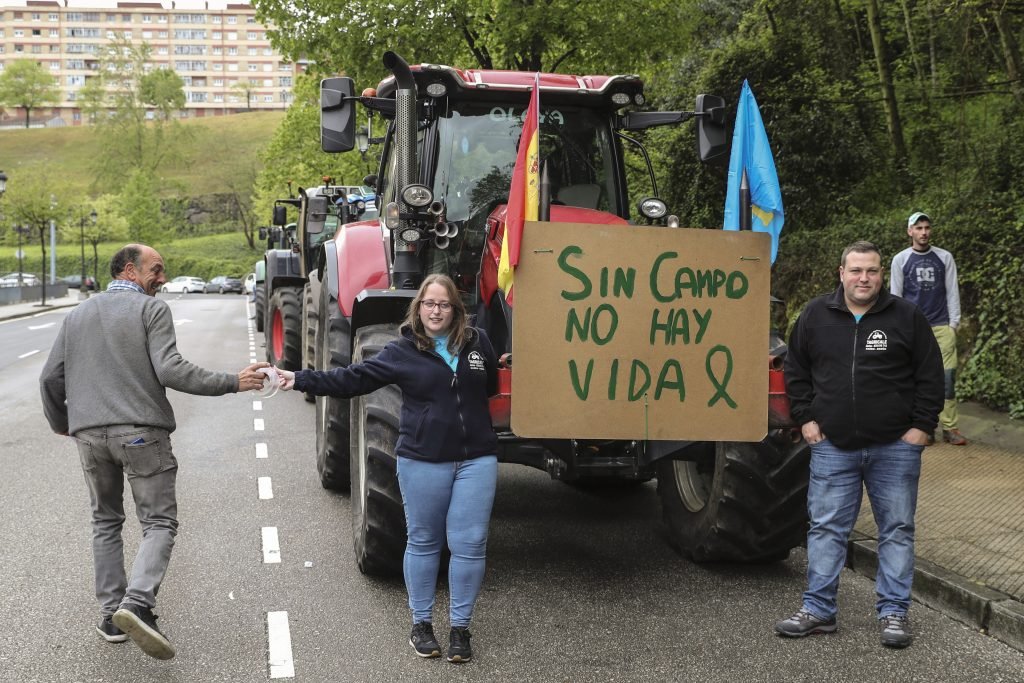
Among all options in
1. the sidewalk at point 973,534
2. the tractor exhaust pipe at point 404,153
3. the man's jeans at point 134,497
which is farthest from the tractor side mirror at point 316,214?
the man's jeans at point 134,497

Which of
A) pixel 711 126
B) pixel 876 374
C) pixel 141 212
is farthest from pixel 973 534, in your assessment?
pixel 141 212

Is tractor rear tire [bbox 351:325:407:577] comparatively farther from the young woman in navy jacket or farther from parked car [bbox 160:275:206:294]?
parked car [bbox 160:275:206:294]

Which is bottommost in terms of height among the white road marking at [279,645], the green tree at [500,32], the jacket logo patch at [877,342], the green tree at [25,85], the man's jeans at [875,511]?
the white road marking at [279,645]

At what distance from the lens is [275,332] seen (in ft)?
54.3

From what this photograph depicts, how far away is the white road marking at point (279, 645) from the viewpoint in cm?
458

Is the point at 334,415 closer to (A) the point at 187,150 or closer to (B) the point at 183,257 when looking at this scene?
(B) the point at 183,257

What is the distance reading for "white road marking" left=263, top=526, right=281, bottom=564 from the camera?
250 inches

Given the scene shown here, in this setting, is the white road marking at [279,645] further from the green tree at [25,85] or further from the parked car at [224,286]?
the green tree at [25,85]

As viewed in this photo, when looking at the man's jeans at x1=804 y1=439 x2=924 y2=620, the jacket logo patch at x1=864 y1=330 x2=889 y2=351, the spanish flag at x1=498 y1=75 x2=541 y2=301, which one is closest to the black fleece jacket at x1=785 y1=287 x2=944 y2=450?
the jacket logo patch at x1=864 y1=330 x2=889 y2=351

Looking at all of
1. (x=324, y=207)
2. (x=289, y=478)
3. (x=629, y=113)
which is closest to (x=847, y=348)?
(x=629, y=113)

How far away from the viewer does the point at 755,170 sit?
216 inches

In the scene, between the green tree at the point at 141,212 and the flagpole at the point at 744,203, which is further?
the green tree at the point at 141,212

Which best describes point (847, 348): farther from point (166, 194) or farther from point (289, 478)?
point (166, 194)

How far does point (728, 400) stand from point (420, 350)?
1.47 m
